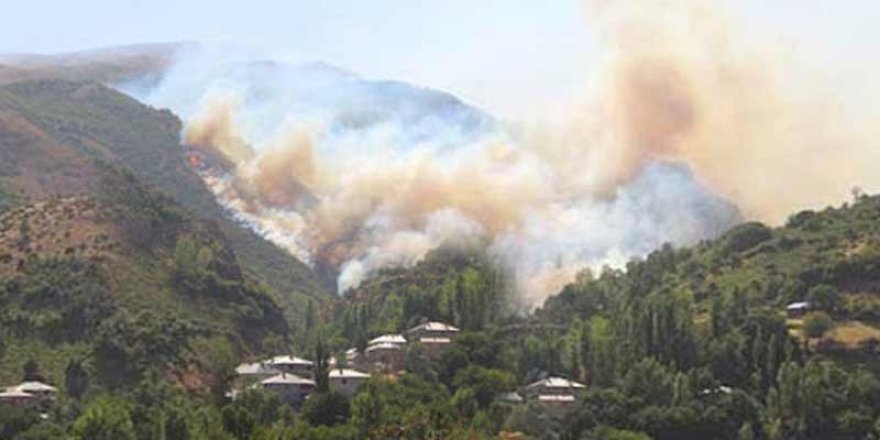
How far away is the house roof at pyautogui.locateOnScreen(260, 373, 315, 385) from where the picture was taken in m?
127

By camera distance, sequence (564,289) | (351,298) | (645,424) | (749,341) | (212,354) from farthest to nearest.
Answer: (351,298), (564,289), (212,354), (749,341), (645,424)

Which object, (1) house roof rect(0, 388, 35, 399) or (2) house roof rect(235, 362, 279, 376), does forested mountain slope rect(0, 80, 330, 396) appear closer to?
(2) house roof rect(235, 362, 279, 376)

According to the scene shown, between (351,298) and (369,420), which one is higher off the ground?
(351,298)

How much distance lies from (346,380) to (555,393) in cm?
1894

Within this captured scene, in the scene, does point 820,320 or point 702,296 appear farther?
point 702,296

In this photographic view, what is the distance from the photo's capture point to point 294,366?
A: 13562cm

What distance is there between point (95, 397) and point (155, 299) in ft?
110

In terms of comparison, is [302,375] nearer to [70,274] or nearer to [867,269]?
[70,274]

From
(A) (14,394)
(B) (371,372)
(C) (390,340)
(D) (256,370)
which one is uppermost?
(C) (390,340)

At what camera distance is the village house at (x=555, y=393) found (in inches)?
4680

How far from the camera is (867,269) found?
475 feet

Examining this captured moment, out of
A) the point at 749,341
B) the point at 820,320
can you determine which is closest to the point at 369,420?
the point at 749,341

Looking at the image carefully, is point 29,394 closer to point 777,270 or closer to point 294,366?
point 294,366

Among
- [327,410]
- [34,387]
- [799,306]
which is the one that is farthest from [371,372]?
[799,306]
